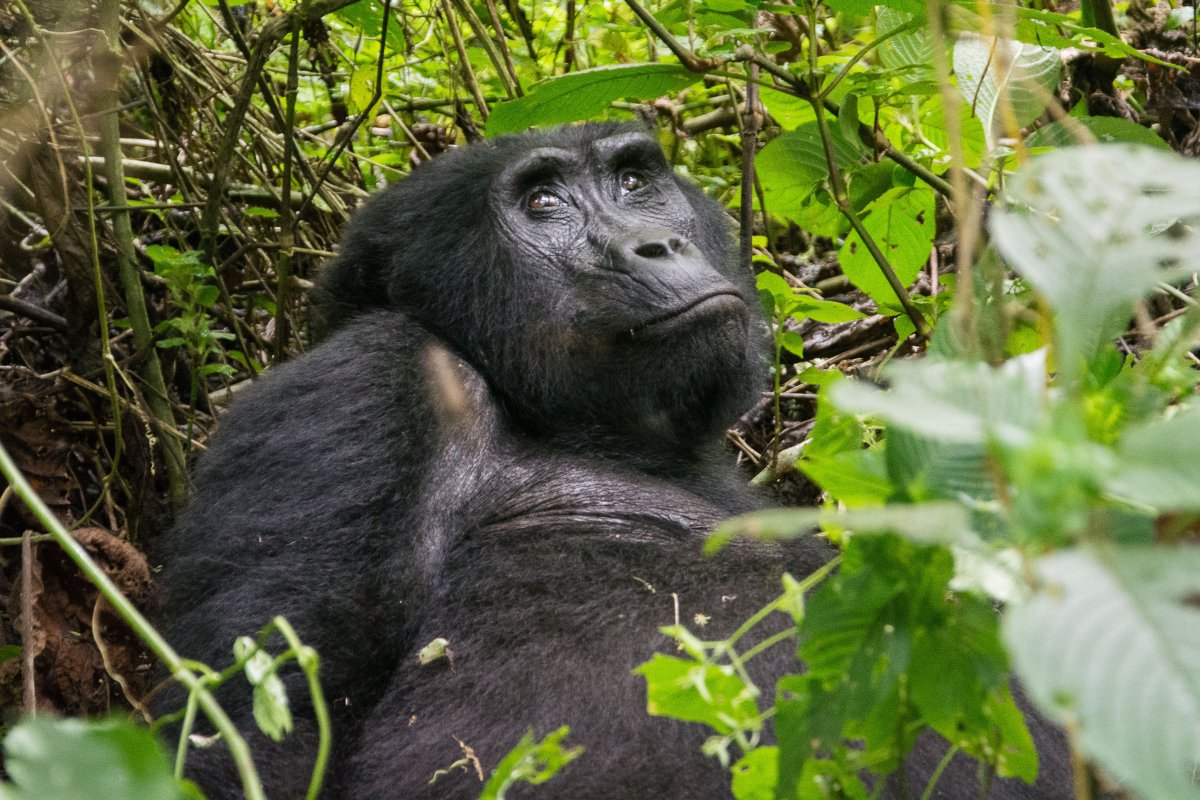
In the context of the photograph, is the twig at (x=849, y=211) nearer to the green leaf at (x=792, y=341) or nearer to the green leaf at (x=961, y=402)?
the green leaf at (x=792, y=341)

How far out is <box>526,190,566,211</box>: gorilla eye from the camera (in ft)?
10.2

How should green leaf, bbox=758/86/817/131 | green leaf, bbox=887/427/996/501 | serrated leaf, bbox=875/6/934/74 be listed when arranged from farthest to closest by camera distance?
1. green leaf, bbox=758/86/817/131
2. serrated leaf, bbox=875/6/934/74
3. green leaf, bbox=887/427/996/501

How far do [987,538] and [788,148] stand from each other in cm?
228

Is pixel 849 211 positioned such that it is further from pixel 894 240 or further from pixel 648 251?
pixel 648 251

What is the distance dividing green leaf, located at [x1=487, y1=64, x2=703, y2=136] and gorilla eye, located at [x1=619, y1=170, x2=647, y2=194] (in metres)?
0.34

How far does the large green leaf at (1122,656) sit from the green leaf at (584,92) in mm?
2208

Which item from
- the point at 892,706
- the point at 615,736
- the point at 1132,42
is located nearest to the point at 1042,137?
the point at 1132,42

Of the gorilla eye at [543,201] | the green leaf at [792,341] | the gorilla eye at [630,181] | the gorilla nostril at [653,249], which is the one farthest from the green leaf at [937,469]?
the green leaf at [792,341]

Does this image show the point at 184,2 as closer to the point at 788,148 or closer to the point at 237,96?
the point at 237,96

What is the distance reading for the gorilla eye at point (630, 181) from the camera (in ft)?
10.6

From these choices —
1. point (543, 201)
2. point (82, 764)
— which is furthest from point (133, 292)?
point (82, 764)

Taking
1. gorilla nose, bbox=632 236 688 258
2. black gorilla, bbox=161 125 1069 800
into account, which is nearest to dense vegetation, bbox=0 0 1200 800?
black gorilla, bbox=161 125 1069 800

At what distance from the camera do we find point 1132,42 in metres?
4.07

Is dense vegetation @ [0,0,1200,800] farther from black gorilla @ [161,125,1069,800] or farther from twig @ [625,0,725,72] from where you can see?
black gorilla @ [161,125,1069,800]
